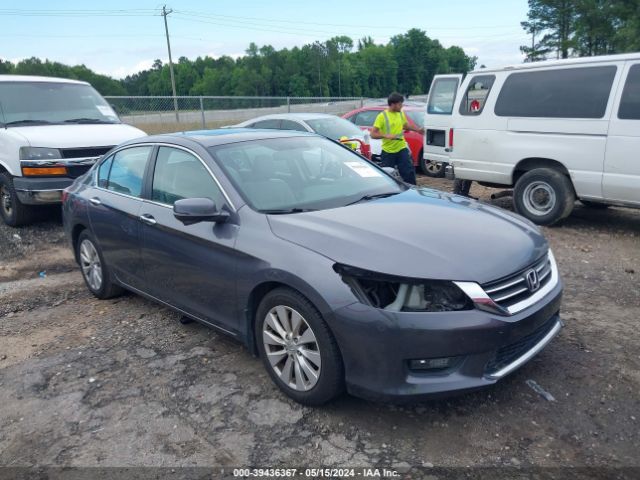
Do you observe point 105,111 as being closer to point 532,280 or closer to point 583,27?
point 532,280

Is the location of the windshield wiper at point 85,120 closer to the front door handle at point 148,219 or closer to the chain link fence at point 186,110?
the front door handle at point 148,219

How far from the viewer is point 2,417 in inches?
130

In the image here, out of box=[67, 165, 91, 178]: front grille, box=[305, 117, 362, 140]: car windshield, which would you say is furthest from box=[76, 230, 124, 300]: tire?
box=[305, 117, 362, 140]: car windshield

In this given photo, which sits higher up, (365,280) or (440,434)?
(365,280)

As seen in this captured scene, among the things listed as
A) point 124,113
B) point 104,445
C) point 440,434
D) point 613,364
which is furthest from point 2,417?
point 124,113

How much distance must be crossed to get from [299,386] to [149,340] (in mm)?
1652

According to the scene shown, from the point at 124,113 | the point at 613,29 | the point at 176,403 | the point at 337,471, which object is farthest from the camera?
the point at 613,29

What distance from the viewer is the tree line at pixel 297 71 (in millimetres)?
63344

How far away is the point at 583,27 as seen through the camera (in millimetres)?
48562

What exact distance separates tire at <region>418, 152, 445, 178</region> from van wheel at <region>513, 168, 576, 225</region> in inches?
151

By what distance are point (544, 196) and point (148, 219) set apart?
5.21m

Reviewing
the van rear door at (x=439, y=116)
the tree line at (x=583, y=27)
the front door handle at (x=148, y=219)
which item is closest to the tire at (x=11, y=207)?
the front door handle at (x=148, y=219)

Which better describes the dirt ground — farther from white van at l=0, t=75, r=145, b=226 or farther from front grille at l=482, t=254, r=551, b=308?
white van at l=0, t=75, r=145, b=226

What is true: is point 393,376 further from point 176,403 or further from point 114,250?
point 114,250
